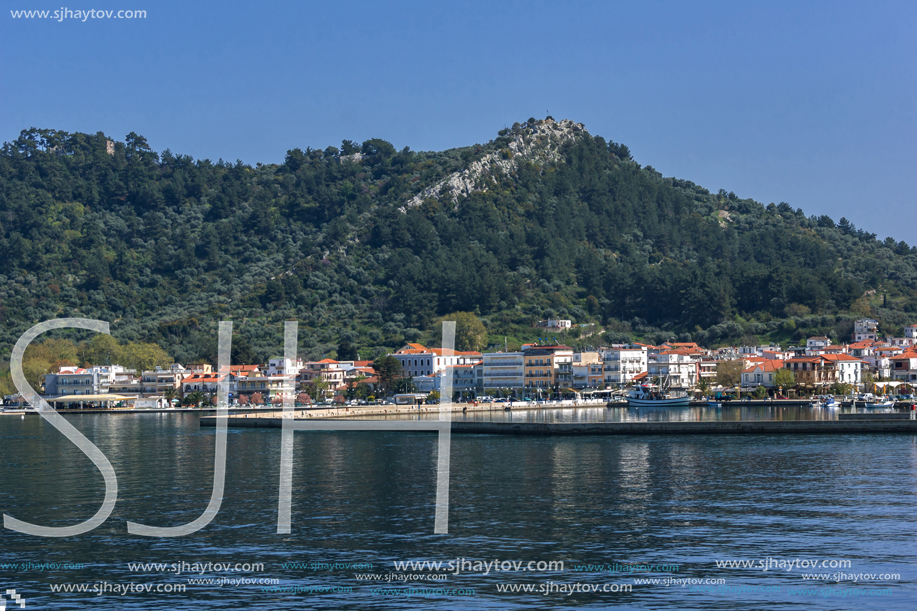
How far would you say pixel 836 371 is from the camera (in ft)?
394

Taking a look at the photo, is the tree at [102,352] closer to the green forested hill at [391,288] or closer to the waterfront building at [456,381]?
the green forested hill at [391,288]

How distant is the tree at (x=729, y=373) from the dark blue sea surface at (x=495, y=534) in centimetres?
7345

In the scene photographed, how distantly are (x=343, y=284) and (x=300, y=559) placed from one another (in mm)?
151879

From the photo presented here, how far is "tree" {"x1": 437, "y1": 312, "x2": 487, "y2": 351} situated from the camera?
489 feet

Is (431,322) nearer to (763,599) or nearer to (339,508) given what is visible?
(339,508)

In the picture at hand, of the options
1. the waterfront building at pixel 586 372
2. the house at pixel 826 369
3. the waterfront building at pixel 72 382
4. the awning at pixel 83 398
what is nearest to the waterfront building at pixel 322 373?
the awning at pixel 83 398

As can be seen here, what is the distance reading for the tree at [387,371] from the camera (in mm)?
122188

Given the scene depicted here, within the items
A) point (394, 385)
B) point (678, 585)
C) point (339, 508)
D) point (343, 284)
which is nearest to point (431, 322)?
point (343, 284)

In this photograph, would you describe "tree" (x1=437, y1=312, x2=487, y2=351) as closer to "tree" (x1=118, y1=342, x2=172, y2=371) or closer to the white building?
the white building

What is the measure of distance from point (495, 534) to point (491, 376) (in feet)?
328

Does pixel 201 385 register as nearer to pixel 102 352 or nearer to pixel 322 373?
pixel 322 373

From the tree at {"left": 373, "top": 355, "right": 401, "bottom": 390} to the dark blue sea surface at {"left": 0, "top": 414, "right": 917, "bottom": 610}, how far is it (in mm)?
70855

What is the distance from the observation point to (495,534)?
28016 millimetres

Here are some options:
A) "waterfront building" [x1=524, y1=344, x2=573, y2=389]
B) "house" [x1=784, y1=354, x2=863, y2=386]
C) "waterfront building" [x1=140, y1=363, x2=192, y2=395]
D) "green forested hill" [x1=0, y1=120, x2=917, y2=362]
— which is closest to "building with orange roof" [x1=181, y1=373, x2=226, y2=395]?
"waterfront building" [x1=140, y1=363, x2=192, y2=395]
